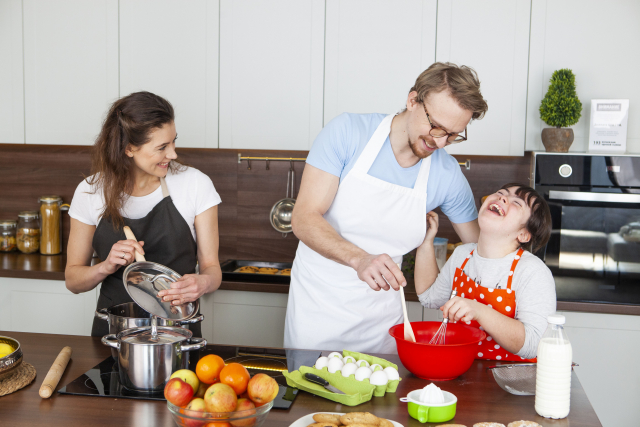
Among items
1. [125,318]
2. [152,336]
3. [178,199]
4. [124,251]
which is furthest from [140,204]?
[152,336]

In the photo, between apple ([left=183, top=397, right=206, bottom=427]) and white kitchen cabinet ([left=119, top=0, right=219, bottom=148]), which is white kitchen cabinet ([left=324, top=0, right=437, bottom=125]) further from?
apple ([left=183, top=397, right=206, bottom=427])

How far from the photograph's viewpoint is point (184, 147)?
284 centimetres

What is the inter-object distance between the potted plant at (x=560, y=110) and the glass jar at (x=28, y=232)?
8.77ft

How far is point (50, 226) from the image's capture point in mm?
3051

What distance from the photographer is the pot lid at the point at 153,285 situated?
4.70ft

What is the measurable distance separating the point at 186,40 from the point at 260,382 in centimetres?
218

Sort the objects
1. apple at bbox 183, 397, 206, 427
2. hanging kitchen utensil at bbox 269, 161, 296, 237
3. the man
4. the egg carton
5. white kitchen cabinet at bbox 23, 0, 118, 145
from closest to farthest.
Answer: apple at bbox 183, 397, 206, 427, the egg carton, the man, white kitchen cabinet at bbox 23, 0, 118, 145, hanging kitchen utensil at bbox 269, 161, 296, 237

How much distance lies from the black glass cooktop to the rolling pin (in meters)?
0.03

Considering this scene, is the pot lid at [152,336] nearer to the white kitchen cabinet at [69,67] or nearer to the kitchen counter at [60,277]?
the kitchen counter at [60,277]

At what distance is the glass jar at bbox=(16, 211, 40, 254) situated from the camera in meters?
3.03

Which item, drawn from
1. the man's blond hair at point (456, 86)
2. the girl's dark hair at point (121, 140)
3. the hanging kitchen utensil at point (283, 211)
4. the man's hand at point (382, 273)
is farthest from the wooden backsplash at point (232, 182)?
the man's hand at point (382, 273)

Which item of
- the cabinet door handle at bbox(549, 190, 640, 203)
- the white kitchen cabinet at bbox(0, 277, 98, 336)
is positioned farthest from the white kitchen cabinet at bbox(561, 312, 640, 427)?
the white kitchen cabinet at bbox(0, 277, 98, 336)

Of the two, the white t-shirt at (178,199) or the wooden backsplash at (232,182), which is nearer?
the white t-shirt at (178,199)

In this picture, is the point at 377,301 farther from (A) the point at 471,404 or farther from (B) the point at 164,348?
(B) the point at 164,348
